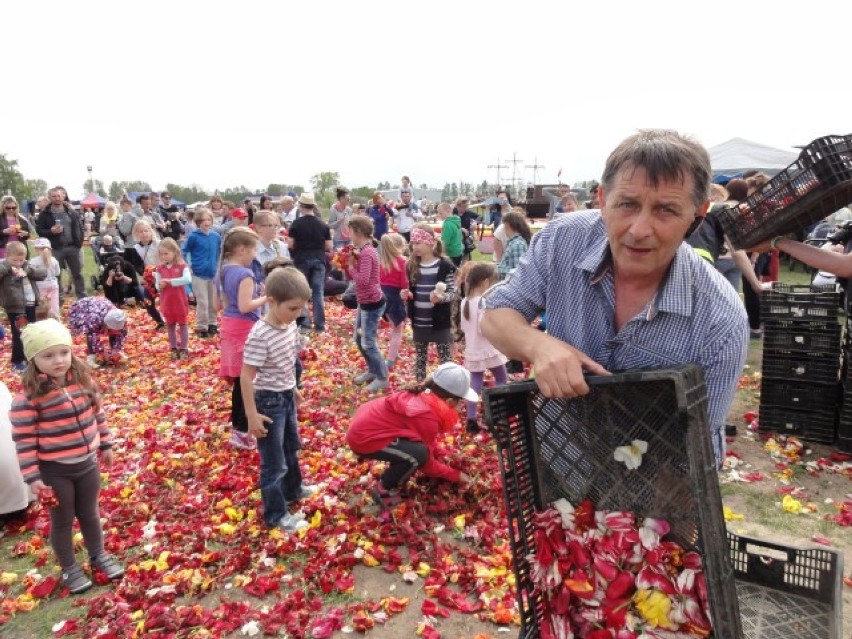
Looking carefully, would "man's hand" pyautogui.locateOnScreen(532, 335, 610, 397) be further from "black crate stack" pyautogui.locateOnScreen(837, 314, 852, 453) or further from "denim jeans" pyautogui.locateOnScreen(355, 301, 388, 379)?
"denim jeans" pyautogui.locateOnScreen(355, 301, 388, 379)

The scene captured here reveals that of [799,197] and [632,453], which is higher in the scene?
[799,197]

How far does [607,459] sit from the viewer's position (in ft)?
6.60

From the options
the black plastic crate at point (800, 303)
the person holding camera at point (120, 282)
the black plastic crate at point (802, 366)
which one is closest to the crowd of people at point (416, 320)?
the black plastic crate at point (800, 303)

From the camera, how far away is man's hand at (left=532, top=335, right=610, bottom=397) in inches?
69.4

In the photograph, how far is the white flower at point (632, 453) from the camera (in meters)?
1.91

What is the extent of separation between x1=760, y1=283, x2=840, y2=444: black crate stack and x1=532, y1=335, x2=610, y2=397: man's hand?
Result: 5.16 meters

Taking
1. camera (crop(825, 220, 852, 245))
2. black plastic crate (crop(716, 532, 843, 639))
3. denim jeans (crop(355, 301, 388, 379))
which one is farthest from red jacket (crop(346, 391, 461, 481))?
camera (crop(825, 220, 852, 245))

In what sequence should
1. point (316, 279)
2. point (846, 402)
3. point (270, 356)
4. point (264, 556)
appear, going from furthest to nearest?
point (316, 279) < point (846, 402) < point (270, 356) < point (264, 556)

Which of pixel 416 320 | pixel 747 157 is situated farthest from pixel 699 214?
pixel 747 157

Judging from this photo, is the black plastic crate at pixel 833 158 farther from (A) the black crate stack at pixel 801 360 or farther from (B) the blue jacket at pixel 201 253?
(B) the blue jacket at pixel 201 253

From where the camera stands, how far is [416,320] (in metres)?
7.48

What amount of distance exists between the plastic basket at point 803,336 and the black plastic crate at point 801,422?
2.13ft

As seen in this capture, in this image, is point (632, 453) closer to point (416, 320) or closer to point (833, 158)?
point (833, 158)

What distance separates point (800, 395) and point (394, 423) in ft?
14.5
